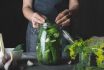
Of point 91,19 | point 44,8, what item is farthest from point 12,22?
point 44,8

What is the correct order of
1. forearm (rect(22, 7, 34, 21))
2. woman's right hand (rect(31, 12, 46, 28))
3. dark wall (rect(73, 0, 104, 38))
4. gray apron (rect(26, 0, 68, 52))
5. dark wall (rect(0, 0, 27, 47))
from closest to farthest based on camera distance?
woman's right hand (rect(31, 12, 46, 28)) → forearm (rect(22, 7, 34, 21)) → gray apron (rect(26, 0, 68, 52)) → dark wall (rect(0, 0, 27, 47)) → dark wall (rect(73, 0, 104, 38))

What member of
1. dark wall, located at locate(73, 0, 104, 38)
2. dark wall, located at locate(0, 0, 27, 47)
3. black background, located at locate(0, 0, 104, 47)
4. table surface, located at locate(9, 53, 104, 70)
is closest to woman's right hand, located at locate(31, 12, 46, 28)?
table surface, located at locate(9, 53, 104, 70)

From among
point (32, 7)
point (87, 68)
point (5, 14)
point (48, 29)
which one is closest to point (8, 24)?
point (5, 14)

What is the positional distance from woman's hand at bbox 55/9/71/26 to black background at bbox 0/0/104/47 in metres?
1.33

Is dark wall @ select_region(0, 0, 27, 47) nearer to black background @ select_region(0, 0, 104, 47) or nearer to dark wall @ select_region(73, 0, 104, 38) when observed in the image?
black background @ select_region(0, 0, 104, 47)

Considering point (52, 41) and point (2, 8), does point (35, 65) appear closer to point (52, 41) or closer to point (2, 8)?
point (52, 41)

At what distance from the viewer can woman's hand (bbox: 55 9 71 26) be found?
5.43 feet

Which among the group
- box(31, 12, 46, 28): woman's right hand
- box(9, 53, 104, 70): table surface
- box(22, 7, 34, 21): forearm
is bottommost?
box(9, 53, 104, 70): table surface

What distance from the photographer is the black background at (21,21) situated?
3.33 m

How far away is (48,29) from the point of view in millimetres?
1441

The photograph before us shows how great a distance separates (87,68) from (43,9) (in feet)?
3.20

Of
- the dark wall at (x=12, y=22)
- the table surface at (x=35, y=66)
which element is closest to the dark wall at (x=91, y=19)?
the dark wall at (x=12, y=22)

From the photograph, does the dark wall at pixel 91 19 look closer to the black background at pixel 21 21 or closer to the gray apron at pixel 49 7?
the black background at pixel 21 21

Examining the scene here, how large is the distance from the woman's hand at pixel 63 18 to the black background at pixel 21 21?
1.33 meters
